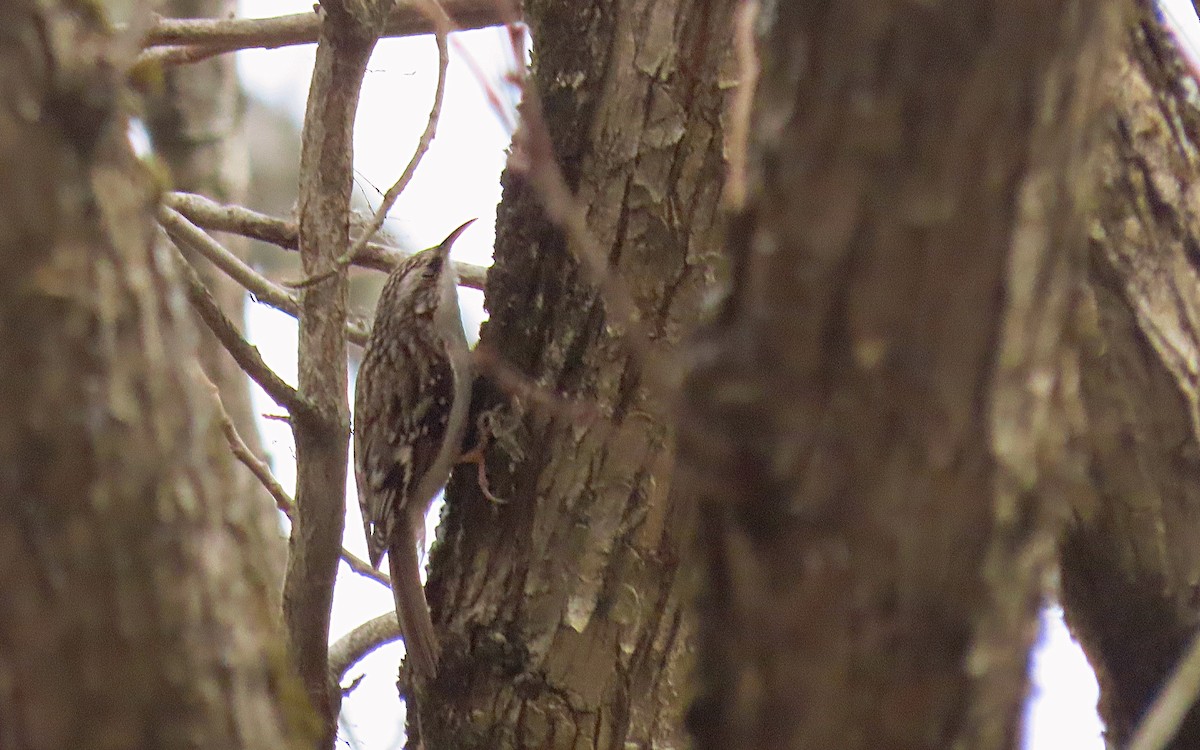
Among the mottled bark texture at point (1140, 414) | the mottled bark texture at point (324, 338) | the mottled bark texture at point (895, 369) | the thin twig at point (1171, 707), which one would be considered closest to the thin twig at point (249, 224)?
the mottled bark texture at point (324, 338)

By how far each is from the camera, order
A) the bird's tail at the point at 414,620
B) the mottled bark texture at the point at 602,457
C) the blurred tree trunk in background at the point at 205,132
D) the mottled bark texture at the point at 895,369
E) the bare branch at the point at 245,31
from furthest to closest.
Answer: the blurred tree trunk in background at the point at 205,132 → the bare branch at the point at 245,31 → the bird's tail at the point at 414,620 → the mottled bark texture at the point at 602,457 → the mottled bark texture at the point at 895,369

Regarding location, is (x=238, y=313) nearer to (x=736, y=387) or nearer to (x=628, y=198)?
(x=628, y=198)

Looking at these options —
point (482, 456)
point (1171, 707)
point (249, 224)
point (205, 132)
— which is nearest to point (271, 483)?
point (249, 224)

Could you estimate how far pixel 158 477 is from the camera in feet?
4.02

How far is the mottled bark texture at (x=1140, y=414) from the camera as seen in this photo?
2002 millimetres

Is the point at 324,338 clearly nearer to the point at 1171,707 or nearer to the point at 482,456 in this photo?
the point at 482,456

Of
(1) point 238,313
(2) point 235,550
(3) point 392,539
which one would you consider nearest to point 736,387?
(2) point 235,550

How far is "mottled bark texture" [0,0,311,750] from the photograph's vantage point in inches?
45.6

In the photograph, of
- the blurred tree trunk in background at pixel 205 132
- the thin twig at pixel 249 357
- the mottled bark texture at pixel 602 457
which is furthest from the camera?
the blurred tree trunk in background at pixel 205 132

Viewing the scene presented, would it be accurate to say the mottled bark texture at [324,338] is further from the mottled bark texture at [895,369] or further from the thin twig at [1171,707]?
the thin twig at [1171,707]

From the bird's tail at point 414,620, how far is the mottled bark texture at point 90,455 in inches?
57.0

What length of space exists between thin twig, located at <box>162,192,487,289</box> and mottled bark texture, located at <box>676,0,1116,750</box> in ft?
6.35

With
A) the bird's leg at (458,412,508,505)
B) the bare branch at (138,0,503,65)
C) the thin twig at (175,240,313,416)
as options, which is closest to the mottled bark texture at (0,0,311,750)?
the thin twig at (175,240,313,416)

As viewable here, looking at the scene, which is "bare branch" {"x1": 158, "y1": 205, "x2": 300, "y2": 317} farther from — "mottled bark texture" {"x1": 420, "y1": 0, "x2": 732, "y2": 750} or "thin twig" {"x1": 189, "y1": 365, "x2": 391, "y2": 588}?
"mottled bark texture" {"x1": 420, "y1": 0, "x2": 732, "y2": 750}
